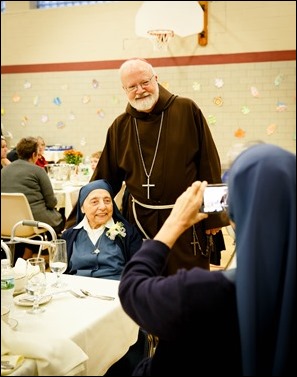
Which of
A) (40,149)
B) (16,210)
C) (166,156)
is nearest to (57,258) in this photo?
(166,156)

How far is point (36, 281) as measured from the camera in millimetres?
2010

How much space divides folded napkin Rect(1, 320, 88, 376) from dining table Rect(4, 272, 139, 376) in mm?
101

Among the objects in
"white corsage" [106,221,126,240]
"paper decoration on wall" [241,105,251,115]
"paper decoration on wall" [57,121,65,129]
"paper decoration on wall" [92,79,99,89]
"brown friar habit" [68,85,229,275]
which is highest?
"paper decoration on wall" [92,79,99,89]

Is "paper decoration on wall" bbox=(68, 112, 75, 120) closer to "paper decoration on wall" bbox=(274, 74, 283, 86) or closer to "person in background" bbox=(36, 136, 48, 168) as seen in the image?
"person in background" bbox=(36, 136, 48, 168)

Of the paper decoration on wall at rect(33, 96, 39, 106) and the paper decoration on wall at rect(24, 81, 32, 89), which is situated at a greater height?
the paper decoration on wall at rect(24, 81, 32, 89)

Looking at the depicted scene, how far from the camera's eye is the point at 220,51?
18.2 feet

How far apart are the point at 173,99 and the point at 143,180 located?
0.47 meters

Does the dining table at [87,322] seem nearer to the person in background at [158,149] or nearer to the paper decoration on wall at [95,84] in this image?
the person in background at [158,149]

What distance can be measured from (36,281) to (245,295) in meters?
1.14

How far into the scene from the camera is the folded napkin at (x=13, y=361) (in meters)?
1.38

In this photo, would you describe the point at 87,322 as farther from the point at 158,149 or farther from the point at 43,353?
the point at 158,149

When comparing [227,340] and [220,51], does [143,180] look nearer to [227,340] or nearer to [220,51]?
[227,340]

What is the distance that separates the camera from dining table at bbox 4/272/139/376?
1.74 metres

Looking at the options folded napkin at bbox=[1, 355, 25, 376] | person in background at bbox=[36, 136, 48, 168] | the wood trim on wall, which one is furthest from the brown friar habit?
the wood trim on wall
